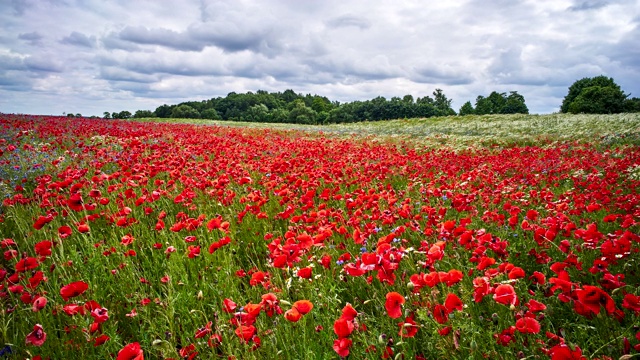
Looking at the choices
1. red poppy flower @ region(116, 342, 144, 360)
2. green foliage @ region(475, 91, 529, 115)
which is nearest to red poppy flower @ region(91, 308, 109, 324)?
red poppy flower @ region(116, 342, 144, 360)

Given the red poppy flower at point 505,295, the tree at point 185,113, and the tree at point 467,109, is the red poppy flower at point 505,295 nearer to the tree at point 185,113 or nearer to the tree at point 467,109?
the tree at point 185,113

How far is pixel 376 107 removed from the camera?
273 ft

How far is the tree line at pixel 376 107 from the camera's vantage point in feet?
196

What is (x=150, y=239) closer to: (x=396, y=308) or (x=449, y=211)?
(x=396, y=308)

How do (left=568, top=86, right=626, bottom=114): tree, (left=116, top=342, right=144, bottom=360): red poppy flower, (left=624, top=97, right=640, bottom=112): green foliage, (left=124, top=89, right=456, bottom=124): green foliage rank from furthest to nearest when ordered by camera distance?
(left=124, top=89, right=456, bottom=124): green foliage < (left=568, top=86, right=626, bottom=114): tree < (left=624, top=97, right=640, bottom=112): green foliage < (left=116, top=342, right=144, bottom=360): red poppy flower

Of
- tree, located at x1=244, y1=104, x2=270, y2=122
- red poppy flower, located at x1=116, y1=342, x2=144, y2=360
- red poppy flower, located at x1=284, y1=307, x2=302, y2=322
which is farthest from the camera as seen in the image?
tree, located at x1=244, y1=104, x2=270, y2=122

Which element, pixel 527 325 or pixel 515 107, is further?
pixel 515 107

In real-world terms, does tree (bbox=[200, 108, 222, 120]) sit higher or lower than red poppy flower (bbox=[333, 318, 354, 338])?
higher

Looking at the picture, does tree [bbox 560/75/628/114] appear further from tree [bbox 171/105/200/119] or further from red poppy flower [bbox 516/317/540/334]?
tree [bbox 171/105/200/119]

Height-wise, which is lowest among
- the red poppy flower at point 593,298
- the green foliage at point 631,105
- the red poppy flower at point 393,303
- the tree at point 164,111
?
the red poppy flower at point 393,303

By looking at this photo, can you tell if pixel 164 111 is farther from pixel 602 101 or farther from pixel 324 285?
pixel 324 285

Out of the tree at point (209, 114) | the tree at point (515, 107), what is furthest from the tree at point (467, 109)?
the tree at point (209, 114)

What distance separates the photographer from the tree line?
2354 inches

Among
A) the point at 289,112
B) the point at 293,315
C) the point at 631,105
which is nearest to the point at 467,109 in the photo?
the point at 631,105
